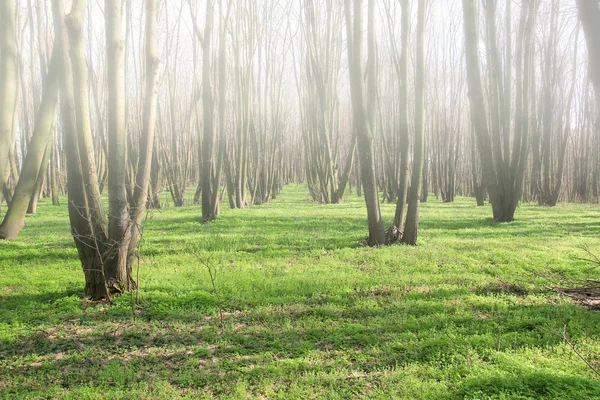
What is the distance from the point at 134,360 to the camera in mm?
3135

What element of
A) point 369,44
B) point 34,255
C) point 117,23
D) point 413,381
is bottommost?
point 413,381

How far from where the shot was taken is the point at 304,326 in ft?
12.4

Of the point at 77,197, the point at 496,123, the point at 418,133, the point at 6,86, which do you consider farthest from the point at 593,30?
the point at 496,123

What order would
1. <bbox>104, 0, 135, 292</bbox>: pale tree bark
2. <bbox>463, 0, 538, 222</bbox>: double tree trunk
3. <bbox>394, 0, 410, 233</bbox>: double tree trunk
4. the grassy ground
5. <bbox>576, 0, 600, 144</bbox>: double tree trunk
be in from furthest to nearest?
<bbox>463, 0, 538, 222</bbox>: double tree trunk → <bbox>394, 0, 410, 233</bbox>: double tree trunk → <bbox>104, 0, 135, 292</bbox>: pale tree bark → the grassy ground → <bbox>576, 0, 600, 144</bbox>: double tree trunk

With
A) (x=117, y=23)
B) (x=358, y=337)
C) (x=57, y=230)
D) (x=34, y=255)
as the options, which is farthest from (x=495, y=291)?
(x=57, y=230)

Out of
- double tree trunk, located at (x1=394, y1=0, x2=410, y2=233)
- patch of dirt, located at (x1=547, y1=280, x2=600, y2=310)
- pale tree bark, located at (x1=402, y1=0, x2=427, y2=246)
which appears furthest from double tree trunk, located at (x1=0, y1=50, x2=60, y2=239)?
patch of dirt, located at (x1=547, y1=280, x2=600, y2=310)

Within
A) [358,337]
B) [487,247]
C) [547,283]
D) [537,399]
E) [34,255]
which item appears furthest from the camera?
[487,247]

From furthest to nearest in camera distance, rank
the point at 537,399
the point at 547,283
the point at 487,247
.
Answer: the point at 487,247, the point at 547,283, the point at 537,399

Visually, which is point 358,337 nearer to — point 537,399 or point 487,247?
point 537,399

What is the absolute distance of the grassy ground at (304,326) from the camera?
273 centimetres

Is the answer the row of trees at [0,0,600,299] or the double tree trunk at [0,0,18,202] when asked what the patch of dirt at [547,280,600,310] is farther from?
the double tree trunk at [0,0,18,202]

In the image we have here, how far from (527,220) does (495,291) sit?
695cm

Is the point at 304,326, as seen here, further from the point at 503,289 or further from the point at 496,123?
the point at 496,123

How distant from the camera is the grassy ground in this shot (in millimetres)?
2734
